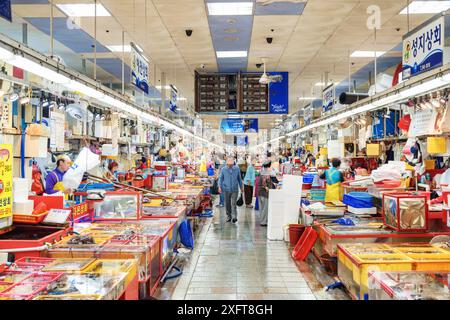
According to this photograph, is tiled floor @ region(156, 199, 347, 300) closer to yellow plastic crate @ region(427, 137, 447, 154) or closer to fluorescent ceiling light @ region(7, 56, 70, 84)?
yellow plastic crate @ region(427, 137, 447, 154)

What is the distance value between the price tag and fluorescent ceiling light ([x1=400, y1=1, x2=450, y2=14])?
667 cm

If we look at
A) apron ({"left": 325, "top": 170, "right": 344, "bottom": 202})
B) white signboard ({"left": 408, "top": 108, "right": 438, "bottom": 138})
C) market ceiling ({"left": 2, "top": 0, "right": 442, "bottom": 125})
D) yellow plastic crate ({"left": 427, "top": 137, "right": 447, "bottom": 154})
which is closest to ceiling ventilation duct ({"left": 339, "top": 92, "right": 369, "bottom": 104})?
market ceiling ({"left": 2, "top": 0, "right": 442, "bottom": 125})

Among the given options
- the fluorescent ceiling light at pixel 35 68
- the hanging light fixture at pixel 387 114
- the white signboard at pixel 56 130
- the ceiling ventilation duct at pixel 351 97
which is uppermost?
the ceiling ventilation duct at pixel 351 97

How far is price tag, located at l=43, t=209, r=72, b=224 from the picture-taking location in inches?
198

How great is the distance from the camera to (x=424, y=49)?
5840 millimetres

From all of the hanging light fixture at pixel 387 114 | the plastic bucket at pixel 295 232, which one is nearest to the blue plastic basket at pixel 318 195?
the plastic bucket at pixel 295 232

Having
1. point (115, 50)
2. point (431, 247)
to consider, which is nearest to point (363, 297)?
point (431, 247)

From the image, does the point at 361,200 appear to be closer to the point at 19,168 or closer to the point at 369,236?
the point at 369,236

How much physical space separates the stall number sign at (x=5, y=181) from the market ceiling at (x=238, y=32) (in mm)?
3783

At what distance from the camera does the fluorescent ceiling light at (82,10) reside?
24.1 feet

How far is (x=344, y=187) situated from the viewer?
28.3 ft

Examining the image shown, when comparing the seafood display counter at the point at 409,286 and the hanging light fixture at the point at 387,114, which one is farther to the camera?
the hanging light fixture at the point at 387,114

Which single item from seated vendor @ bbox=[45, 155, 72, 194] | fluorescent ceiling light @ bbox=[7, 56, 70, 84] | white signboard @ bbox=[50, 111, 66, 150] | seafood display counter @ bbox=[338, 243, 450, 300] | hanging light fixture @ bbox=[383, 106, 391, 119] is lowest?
seafood display counter @ bbox=[338, 243, 450, 300]

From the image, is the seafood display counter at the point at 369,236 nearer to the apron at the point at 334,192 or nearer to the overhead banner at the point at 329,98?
the apron at the point at 334,192
